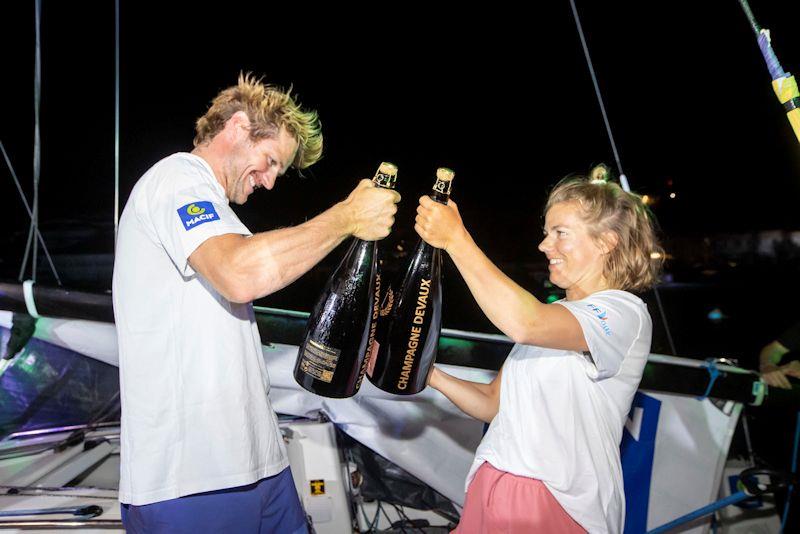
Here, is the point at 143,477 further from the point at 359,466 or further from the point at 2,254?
the point at 2,254

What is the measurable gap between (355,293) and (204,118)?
933 mm

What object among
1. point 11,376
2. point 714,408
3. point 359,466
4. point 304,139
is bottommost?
point 359,466

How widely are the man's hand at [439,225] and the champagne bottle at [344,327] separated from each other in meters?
0.14

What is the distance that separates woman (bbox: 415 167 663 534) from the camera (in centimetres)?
127

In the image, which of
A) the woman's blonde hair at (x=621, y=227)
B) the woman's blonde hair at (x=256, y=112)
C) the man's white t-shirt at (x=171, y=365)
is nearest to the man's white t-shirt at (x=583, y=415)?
the woman's blonde hair at (x=621, y=227)

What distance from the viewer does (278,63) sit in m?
11.1

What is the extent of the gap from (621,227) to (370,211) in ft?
2.82

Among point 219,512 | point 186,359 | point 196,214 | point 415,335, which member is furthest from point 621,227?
point 219,512

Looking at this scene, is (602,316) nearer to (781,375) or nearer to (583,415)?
(583,415)

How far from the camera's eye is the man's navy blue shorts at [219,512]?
132 cm

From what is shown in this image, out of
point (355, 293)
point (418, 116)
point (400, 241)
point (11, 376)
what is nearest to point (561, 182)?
point (355, 293)

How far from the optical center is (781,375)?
2719mm

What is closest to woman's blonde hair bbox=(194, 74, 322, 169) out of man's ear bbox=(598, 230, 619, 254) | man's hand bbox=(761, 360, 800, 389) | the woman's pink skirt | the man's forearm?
the man's forearm

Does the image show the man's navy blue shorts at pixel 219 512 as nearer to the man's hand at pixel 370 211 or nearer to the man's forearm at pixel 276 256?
the man's forearm at pixel 276 256
